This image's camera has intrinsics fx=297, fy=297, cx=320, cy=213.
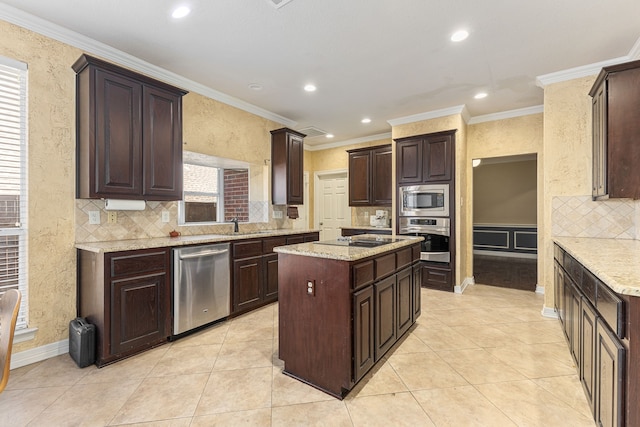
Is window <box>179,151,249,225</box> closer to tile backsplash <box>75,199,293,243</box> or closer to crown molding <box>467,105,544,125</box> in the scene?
tile backsplash <box>75,199,293,243</box>

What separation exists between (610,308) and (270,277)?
10.6ft

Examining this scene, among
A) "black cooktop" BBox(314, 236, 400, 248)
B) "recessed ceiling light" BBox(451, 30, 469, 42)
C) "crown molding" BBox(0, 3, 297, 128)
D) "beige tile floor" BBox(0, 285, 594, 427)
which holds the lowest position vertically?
"beige tile floor" BBox(0, 285, 594, 427)

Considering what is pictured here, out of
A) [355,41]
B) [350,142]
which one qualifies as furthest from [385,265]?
[350,142]

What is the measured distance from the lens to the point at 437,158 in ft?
15.3

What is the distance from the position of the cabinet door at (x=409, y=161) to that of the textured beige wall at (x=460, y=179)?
0.20 m

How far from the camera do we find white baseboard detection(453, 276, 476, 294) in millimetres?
4521

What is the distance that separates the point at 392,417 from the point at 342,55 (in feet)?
10.2

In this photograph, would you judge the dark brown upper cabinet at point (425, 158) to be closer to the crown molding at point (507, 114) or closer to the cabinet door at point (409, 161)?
the cabinet door at point (409, 161)

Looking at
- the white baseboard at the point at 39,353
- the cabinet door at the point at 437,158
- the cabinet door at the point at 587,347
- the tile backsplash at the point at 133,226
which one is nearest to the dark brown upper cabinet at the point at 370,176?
the cabinet door at the point at 437,158

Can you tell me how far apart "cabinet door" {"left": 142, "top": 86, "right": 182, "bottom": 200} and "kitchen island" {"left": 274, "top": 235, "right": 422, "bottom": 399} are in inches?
64.1

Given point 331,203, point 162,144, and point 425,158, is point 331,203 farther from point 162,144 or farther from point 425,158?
point 162,144

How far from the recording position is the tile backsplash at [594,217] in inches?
119

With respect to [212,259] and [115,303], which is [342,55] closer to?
[212,259]

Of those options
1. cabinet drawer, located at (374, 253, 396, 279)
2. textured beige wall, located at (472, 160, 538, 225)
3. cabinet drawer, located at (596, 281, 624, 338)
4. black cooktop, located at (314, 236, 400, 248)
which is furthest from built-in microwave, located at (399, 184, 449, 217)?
textured beige wall, located at (472, 160, 538, 225)
